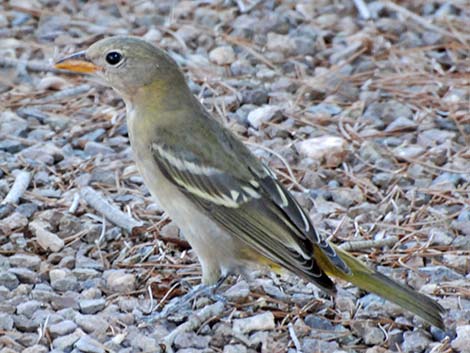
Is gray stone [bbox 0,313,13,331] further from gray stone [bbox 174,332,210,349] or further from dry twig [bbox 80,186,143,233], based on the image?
dry twig [bbox 80,186,143,233]

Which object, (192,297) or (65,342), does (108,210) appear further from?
(65,342)

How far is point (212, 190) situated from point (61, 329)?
2.96 feet

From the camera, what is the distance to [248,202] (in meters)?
4.86

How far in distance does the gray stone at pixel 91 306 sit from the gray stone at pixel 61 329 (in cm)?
20

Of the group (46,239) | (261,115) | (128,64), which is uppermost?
(128,64)

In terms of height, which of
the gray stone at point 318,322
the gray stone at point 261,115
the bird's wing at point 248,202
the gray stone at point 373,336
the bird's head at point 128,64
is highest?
the bird's head at point 128,64

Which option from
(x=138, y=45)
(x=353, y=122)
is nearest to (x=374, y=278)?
(x=138, y=45)

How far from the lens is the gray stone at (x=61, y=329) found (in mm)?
4508

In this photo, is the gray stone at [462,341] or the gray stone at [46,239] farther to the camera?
the gray stone at [46,239]

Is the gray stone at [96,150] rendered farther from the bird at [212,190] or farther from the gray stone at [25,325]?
the gray stone at [25,325]

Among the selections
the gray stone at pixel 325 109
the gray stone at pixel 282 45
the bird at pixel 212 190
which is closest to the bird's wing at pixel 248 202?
the bird at pixel 212 190

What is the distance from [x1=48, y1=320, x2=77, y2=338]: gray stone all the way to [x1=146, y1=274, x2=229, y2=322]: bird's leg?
0.35 m

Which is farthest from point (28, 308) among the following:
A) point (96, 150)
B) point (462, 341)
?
point (462, 341)

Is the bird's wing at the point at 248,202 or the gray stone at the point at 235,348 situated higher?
the bird's wing at the point at 248,202
